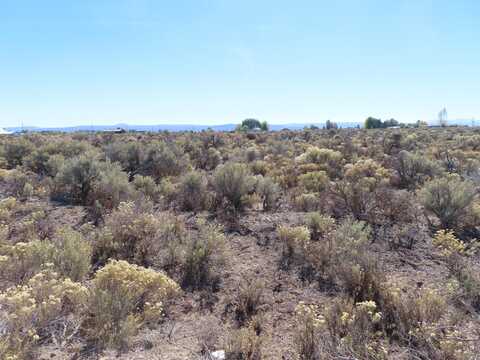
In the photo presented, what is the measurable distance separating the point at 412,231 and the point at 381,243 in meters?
0.93

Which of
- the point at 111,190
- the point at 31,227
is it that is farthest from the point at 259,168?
the point at 31,227

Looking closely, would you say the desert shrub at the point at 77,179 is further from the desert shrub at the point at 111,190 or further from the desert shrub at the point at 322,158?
the desert shrub at the point at 322,158

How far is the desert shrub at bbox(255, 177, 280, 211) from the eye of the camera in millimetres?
8484

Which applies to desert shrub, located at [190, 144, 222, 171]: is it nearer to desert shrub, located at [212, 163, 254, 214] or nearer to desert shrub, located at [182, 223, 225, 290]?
desert shrub, located at [212, 163, 254, 214]

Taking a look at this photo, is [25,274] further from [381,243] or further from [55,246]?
[381,243]

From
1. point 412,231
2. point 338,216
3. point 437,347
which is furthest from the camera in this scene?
point 338,216

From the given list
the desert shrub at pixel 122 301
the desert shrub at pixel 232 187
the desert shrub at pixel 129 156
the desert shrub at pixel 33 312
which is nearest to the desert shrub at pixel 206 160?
the desert shrub at pixel 129 156

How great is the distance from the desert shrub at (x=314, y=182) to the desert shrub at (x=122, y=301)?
6.09 meters

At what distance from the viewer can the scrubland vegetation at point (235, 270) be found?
3.52 meters

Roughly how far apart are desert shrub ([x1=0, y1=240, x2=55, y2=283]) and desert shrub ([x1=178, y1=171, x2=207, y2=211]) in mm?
3891

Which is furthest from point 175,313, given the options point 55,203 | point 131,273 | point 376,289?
point 55,203

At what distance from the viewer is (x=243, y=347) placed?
3578mm

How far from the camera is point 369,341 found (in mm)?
3520

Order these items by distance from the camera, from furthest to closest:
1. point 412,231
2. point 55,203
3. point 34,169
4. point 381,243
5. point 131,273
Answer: point 34,169
point 55,203
point 412,231
point 381,243
point 131,273
